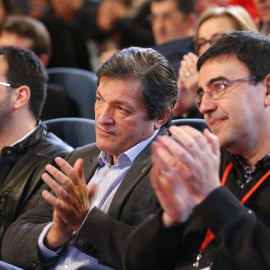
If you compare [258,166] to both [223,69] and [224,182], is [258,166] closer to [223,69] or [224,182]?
[224,182]

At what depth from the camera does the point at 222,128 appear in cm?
165

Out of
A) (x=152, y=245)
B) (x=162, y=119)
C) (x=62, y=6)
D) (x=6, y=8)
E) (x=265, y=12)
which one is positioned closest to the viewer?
(x=152, y=245)

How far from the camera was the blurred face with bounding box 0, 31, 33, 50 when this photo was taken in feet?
12.1

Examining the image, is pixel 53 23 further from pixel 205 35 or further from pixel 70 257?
pixel 70 257

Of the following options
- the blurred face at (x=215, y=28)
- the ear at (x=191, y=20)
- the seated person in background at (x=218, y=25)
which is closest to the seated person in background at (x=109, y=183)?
the seated person in background at (x=218, y=25)

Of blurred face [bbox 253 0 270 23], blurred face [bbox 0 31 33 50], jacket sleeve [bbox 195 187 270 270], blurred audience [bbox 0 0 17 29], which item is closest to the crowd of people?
jacket sleeve [bbox 195 187 270 270]

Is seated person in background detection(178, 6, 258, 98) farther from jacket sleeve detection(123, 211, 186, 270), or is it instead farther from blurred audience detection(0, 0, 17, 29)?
blurred audience detection(0, 0, 17, 29)

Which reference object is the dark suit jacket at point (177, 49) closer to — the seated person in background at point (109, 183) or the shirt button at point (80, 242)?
the seated person in background at point (109, 183)

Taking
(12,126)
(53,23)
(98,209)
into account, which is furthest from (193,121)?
(53,23)

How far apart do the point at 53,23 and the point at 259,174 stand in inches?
149

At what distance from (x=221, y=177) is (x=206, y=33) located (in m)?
1.54

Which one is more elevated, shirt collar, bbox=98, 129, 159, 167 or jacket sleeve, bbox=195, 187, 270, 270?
jacket sleeve, bbox=195, 187, 270, 270

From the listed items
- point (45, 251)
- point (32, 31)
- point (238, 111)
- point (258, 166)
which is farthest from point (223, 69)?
point (32, 31)

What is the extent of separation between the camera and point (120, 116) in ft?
6.70
